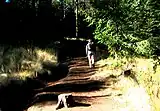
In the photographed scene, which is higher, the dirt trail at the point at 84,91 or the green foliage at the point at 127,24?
the green foliage at the point at 127,24

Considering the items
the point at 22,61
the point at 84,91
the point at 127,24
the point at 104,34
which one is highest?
the point at 127,24

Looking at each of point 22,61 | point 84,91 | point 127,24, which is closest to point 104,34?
point 127,24

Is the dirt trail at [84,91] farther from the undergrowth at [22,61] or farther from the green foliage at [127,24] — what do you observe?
the green foliage at [127,24]

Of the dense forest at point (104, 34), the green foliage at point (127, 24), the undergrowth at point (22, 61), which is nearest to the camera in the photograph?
the green foliage at point (127, 24)

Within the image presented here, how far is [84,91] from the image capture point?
15.6 m

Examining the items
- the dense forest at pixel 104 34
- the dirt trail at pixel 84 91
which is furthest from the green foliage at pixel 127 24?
the dirt trail at pixel 84 91

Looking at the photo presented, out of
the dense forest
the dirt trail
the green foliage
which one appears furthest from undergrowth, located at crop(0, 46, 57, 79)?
the green foliage

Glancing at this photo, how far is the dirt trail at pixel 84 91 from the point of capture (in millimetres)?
12766

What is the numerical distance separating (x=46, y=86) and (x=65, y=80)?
4.59 feet

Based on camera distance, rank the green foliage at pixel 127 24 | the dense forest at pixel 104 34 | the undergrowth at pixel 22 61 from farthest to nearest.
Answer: the undergrowth at pixel 22 61, the dense forest at pixel 104 34, the green foliage at pixel 127 24

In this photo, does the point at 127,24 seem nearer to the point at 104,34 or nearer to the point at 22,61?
the point at 104,34

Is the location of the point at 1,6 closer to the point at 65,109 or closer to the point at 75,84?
the point at 75,84

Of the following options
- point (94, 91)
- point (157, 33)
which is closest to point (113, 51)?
point (94, 91)

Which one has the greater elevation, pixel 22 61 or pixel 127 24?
pixel 127 24
